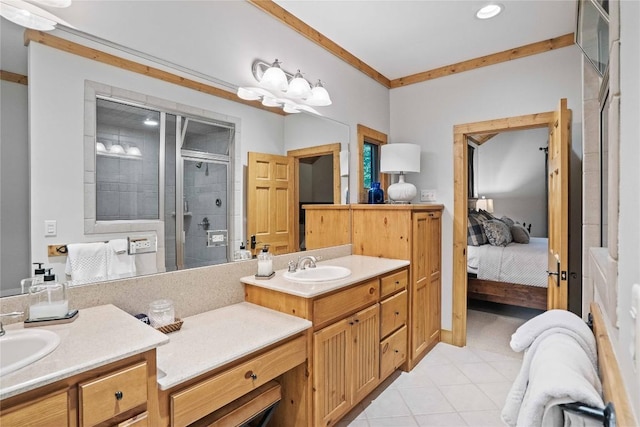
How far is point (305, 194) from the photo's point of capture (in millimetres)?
2553

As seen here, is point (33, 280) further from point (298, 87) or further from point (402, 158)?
point (402, 158)

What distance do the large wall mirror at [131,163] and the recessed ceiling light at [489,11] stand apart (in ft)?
5.48

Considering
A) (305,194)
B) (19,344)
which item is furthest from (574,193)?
(19,344)

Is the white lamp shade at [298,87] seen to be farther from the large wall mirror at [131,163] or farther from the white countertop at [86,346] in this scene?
the white countertop at [86,346]

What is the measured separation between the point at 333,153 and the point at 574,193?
6.51 ft

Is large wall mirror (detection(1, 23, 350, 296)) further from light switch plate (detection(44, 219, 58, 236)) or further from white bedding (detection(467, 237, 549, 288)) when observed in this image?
white bedding (detection(467, 237, 549, 288))

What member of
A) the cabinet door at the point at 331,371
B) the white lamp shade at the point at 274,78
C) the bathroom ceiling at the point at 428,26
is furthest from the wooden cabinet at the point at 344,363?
the bathroom ceiling at the point at 428,26

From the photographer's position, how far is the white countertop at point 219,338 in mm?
1148

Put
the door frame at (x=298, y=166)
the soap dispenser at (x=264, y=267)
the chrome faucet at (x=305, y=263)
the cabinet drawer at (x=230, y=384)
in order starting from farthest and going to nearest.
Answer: the door frame at (x=298, y=166) < the chrome faucet at (x=305, y=263) < the soap dispenser at (x=264, y=267) < the cabinet drawer at (x=230, y=384)

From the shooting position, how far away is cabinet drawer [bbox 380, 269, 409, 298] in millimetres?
2213

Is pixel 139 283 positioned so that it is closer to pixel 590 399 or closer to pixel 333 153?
pixel 590 399

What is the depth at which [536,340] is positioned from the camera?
0.89 metres

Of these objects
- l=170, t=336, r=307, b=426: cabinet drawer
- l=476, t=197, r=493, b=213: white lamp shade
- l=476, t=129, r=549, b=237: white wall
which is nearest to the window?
l=170, t=336, r=307, b=426: cabinet drawer

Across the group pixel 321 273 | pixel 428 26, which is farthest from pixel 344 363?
pixel 428 26
